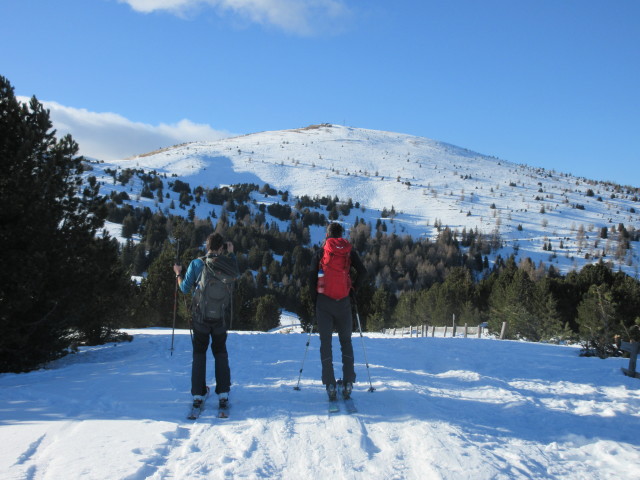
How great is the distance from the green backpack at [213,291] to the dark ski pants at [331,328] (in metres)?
1.21

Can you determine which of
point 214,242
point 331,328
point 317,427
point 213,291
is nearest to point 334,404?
point 317,427

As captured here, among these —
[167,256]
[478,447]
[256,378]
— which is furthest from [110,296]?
[167,256]

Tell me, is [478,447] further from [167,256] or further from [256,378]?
[167,256]

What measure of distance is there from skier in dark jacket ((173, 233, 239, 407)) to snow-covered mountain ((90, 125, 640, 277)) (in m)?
111

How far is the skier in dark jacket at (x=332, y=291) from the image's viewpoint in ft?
18.9

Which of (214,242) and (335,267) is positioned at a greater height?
(214,242)

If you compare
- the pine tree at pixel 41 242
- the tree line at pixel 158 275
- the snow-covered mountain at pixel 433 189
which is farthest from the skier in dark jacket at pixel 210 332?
the snow-covered mountain at pixel 433 189

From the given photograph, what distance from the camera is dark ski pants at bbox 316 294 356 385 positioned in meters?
5.77

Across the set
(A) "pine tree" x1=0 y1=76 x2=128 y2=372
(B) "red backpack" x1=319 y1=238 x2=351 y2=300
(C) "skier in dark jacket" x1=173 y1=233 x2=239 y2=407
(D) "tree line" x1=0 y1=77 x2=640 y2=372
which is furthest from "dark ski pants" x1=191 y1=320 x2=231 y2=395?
(A) "pine tree" x1=0 y1=76 x2=128 y2=372

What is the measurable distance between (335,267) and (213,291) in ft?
5.08

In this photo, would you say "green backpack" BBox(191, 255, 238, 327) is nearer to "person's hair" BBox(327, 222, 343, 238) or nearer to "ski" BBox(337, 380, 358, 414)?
"person's hair" BBox(327, 222, 343, 238)

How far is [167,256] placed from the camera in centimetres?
3959

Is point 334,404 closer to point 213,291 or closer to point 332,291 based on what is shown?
point 332,291

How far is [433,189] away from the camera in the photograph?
6191 inches
